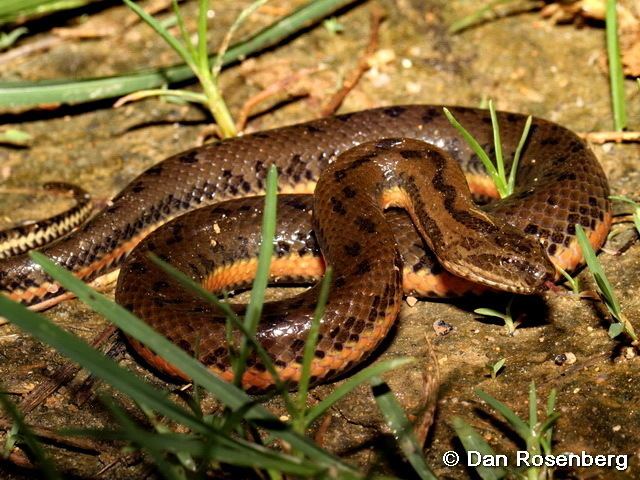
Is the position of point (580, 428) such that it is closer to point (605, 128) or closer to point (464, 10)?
point (605, 128)

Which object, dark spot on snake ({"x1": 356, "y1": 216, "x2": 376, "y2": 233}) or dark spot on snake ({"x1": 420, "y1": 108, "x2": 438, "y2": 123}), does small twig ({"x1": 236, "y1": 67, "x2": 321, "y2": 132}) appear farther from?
dark spot on snake ({"x1": 356, "y1": 216, "x2": 376, "y2": 233})

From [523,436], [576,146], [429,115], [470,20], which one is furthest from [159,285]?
[470,20]

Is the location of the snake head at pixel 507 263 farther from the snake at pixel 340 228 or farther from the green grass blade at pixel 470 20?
the green grass blade at pixel 470 20

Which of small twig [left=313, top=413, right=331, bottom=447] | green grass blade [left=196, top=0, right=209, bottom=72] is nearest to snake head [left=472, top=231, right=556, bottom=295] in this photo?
small twig [left=313, top=413, right=331, bottom=447]

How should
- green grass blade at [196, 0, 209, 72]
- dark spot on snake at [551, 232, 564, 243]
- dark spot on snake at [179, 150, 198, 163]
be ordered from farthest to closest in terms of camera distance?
dark spot on snake at [179, 150, 198, 163]
green grass blade at [196, 0, 209, 72]
dark spot on snake at [551, 232, 564, 243]

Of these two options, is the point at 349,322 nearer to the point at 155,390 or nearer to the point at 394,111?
the point at 155,390

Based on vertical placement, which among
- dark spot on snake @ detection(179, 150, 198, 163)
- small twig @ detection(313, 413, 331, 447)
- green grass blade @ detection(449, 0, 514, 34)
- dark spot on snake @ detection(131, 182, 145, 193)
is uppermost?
green grass blade @ detection(449, 0, 514, 34)

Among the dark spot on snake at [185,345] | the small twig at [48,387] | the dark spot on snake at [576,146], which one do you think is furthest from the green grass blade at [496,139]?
the small twig at [48,387]

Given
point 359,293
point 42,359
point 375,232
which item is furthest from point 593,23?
point 42,359
